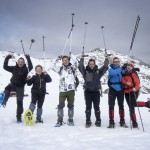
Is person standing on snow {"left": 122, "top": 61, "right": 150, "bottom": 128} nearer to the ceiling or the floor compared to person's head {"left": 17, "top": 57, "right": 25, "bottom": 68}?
nearer to the floor

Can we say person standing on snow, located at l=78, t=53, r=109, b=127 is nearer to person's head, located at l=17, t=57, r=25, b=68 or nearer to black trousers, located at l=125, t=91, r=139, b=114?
black trousers, located at l=125, t=91, r=139, b=114

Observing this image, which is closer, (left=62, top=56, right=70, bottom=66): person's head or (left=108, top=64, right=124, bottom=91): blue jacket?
(left=108, top=64, right=124, bottom=91): blue jacket

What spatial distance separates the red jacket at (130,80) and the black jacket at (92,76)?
2.49ft

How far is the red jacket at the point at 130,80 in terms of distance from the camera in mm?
8234

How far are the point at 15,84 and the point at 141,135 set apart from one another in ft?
16.3

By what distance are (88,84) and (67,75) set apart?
89 centimetres

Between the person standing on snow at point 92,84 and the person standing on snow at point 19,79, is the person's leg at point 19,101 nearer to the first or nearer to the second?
the person standing on snow at point 19,79

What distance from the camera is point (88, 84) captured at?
8.52 metres

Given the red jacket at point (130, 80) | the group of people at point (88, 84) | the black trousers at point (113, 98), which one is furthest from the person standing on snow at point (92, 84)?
the red jacket at point (130, 80)

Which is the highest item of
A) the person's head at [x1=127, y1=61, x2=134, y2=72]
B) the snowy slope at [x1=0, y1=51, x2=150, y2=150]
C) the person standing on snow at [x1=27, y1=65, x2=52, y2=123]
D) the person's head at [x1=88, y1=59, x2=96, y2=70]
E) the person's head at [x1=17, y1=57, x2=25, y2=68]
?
the person's head at [x1=17, y1=57, x2=25, y2=68]

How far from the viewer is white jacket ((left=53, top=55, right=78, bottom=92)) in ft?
28.7

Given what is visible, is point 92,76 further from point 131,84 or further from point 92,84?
point 131,84

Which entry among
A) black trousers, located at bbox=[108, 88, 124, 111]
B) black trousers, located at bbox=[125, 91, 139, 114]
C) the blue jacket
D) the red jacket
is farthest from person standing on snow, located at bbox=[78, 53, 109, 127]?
black trousers, located at bbox=[125, 91, 139, 114]

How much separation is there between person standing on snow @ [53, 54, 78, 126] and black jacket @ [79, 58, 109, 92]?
501mm
